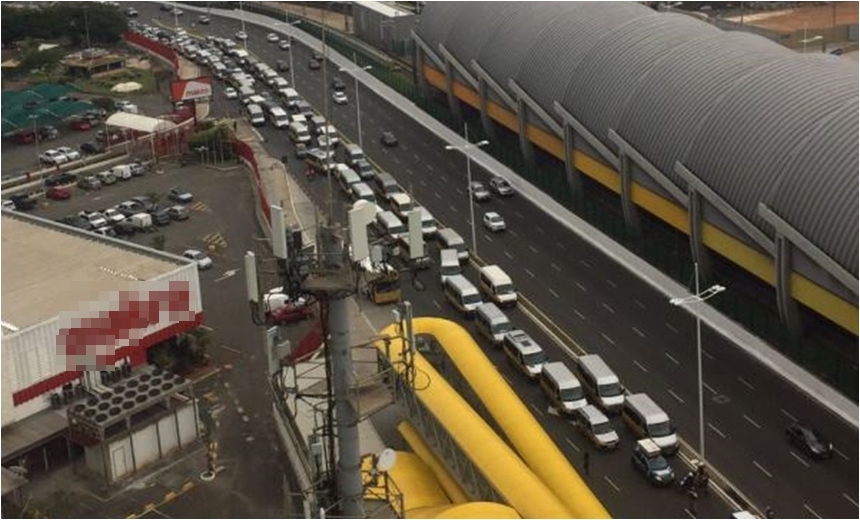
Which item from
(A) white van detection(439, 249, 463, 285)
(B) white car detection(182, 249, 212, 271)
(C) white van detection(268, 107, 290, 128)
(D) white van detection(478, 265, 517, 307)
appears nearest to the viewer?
(D) white van detection(478, 265, 517, 307)

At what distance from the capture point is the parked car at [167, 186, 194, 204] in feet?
209

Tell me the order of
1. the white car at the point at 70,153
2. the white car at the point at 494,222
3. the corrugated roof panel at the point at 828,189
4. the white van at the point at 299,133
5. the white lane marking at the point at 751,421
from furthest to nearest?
1. the white car at the point at 70,153
2. the white van at the point at 299,133
3. the white car at the point at 494,222
4. the corrugated roof panel at the point at 828,189
5. the white lane marking at the point at 751,421

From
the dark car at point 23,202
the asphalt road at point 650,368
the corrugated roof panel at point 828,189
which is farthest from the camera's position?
the dark car at point 23,202

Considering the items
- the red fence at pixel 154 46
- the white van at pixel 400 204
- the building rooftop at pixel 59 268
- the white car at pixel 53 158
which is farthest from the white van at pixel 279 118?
the building rooftop at pixel 59 268

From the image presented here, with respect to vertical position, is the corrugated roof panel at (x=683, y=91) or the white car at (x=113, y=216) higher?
the corrugated roof panel at (x=683, y=91)

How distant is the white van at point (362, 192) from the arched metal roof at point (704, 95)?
34.8 feet

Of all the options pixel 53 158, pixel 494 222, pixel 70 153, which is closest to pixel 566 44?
pixel 494 222

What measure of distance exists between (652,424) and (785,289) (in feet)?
29.1

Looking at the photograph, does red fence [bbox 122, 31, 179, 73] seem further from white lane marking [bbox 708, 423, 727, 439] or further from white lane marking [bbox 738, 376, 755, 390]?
white lane marking [bbox 708, 423, 727, 439]

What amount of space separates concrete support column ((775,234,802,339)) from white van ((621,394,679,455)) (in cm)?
771

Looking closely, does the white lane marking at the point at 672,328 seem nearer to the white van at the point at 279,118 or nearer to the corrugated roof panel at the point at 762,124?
the corrugated roof panel at the point at 762,124

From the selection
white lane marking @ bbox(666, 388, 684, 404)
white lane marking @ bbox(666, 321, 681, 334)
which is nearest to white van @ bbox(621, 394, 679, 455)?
white lane marking @ bbox(666, 388, 684, 404)

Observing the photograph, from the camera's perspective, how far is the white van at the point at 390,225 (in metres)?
53.7

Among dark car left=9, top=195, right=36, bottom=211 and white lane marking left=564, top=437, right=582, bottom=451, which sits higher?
white lane marking left=564, top=437, right=582, bottom=451
